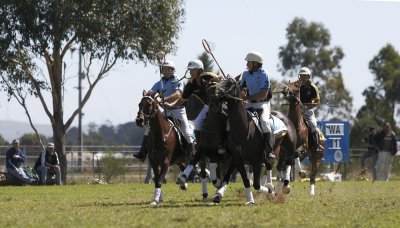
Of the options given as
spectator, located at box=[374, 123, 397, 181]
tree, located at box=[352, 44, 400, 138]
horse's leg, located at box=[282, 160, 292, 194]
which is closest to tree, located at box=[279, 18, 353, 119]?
tree, located at box=[352, 44, 400, 138]

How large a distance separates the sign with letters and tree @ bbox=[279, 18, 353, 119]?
3829 centimetres

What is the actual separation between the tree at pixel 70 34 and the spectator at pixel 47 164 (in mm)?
3352

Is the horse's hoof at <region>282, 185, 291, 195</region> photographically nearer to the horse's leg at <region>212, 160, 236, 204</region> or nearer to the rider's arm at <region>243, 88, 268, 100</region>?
the horse's leg at <region>212, 160, 236, 204</region>

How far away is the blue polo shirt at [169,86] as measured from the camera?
21.2 m

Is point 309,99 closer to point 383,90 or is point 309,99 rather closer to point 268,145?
point 268,145

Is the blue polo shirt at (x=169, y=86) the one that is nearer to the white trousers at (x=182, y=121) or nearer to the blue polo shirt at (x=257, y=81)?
the white trousers at (x=182, y=121)

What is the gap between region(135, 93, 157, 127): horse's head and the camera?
19.8m

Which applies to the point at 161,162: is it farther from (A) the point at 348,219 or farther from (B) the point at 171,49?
(B) the point at 171,49

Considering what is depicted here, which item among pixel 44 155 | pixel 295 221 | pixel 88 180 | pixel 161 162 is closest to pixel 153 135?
pixel 161 162

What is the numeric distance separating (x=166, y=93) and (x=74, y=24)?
19.8 m

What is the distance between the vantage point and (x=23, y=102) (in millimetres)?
44125

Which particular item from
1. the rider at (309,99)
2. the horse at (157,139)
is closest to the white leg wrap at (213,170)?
the horse at (157,139)

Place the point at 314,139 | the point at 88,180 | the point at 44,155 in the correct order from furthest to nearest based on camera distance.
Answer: the point at 88,180
the point at 44,155
the point at 314,139

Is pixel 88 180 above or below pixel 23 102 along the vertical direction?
below
